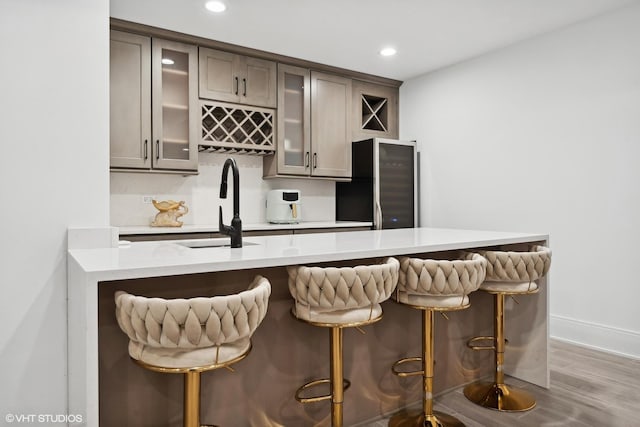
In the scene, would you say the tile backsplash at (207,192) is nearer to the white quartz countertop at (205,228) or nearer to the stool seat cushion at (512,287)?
the white quartz countertop at (205,228)

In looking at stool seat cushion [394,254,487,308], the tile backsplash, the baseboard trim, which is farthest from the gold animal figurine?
the baseboard trim

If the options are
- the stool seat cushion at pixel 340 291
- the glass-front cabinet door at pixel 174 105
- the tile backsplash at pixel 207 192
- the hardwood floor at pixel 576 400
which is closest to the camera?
the stool seat cushion at pixel 340 291

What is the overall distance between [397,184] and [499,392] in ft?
7.97

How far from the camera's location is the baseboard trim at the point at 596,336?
304 centimetres

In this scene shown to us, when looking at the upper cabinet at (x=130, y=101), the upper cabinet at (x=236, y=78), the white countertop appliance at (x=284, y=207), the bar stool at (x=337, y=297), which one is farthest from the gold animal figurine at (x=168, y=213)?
the bar stool at (x=337, y=297)

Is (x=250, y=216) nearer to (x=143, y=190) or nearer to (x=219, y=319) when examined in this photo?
(x=143, y=190)

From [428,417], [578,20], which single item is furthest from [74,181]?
[578,20]

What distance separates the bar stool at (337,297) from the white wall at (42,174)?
3.22 feet

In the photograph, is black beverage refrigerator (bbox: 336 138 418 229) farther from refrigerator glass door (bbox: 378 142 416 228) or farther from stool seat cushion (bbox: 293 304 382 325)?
stool seat cushion (bbox: 293 304 382 325)

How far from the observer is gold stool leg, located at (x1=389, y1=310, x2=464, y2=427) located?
1.95 m

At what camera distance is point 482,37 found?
3.59 m

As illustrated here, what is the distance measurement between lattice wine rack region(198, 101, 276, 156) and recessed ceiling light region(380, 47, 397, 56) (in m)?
1.12

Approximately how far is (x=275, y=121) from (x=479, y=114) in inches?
75.0

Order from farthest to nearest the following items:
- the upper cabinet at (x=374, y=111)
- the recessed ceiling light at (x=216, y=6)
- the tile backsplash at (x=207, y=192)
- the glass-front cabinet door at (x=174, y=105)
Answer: the upper cabinet at (x=374, y=111) < the tile backsplash at (x=207, y=192) < the glass-front cabinet door at (x=174, y=105) < the recessed ceiling light at (x=216, y=6)
